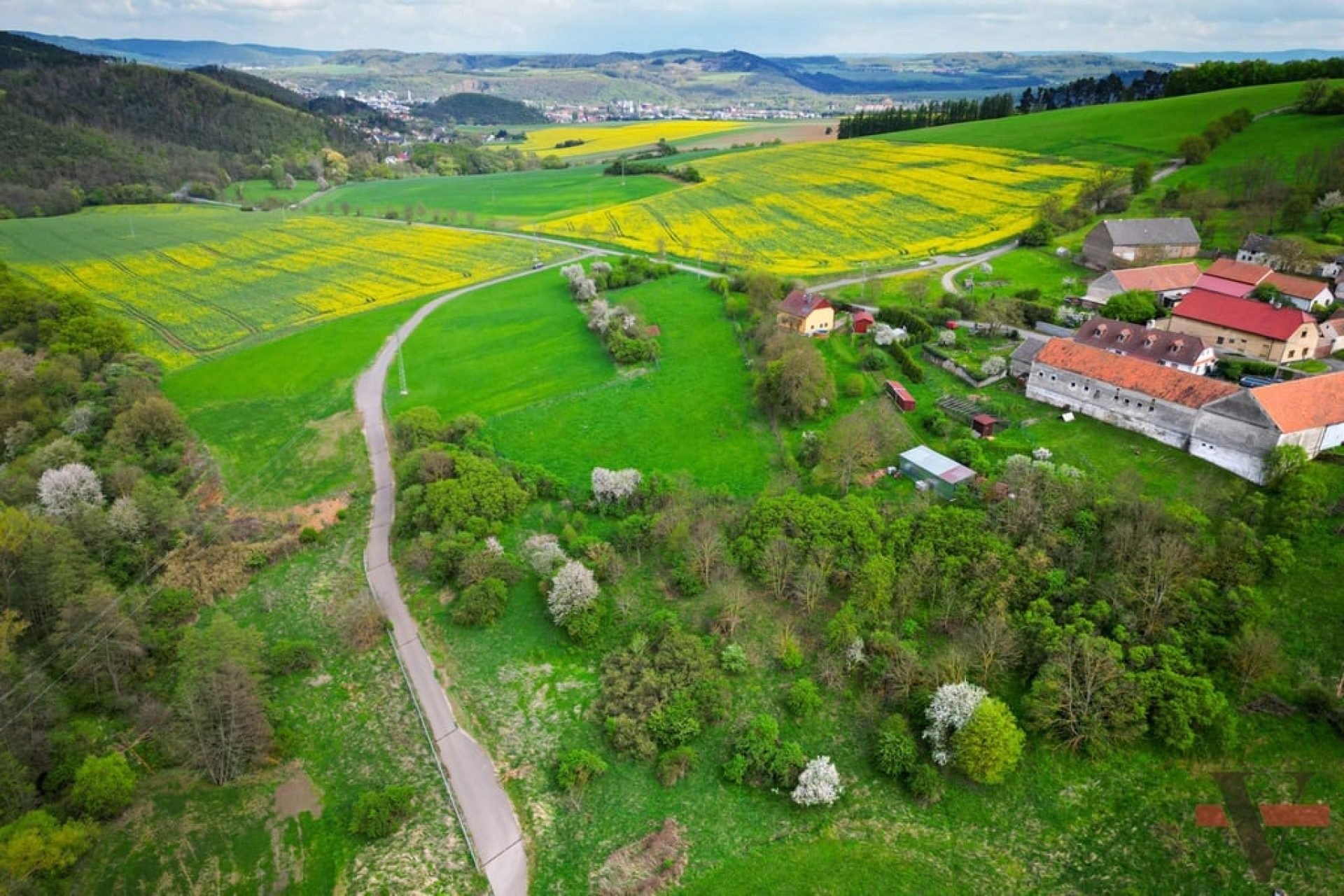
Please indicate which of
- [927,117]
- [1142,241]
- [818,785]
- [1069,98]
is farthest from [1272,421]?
[1069,98]

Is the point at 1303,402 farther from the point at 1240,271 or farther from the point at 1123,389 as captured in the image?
the point at 1240,271

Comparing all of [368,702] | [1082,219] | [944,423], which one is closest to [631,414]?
[944,423]

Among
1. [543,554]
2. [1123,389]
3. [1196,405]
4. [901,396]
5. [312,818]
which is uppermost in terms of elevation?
[1196,405]

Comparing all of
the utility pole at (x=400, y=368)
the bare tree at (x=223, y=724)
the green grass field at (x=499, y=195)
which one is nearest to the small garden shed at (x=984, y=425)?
the bare tree at (x=223, y=724)

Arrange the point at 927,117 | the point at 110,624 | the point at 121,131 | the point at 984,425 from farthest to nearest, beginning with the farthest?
the point at 927,117, the point at 121,131, the point at 984,425, the point at 110,624

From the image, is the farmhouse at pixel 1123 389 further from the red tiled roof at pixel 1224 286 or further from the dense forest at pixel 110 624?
the dense forest at pixel 110 624

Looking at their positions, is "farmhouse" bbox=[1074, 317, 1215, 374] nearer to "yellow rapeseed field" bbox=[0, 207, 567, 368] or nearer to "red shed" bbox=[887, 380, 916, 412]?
"red shed" bbox=[887, 380, 916, 412]
